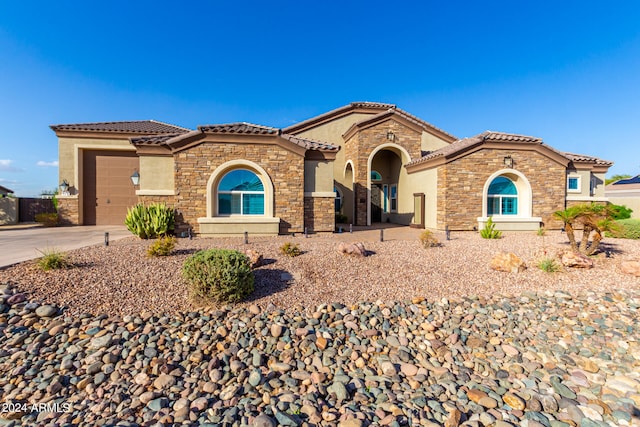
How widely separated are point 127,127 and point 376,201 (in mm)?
17036

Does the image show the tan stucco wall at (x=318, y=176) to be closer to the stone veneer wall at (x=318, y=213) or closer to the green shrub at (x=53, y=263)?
the stone veneer wall at (x=318, y=213)

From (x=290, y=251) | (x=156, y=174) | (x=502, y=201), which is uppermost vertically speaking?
(x=156, y=174)

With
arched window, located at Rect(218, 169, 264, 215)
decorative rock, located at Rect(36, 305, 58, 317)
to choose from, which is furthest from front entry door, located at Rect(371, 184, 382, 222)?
decorative rock, located at Rect(36, 305, 58, 317)

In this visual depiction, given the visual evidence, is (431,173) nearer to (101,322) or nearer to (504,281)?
(504,281)

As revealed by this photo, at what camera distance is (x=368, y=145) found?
16828 mm

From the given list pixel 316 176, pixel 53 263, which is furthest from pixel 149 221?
pixel 316 176

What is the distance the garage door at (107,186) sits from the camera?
16203 mm

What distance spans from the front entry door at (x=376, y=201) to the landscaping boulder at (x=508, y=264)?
12371 mm

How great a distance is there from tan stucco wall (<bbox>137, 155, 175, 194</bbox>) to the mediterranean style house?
0.14 ft

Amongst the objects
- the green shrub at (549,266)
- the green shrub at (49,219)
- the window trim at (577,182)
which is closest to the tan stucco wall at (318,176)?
the green shrub at (549,266)

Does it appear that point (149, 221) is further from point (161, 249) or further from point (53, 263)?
point (53, 263)

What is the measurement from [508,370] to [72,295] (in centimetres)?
830

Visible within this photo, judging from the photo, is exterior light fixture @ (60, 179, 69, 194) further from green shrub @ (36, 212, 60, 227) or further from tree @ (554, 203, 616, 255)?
tree @ (554, 203, 616, 255)

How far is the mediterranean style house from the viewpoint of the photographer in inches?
452
